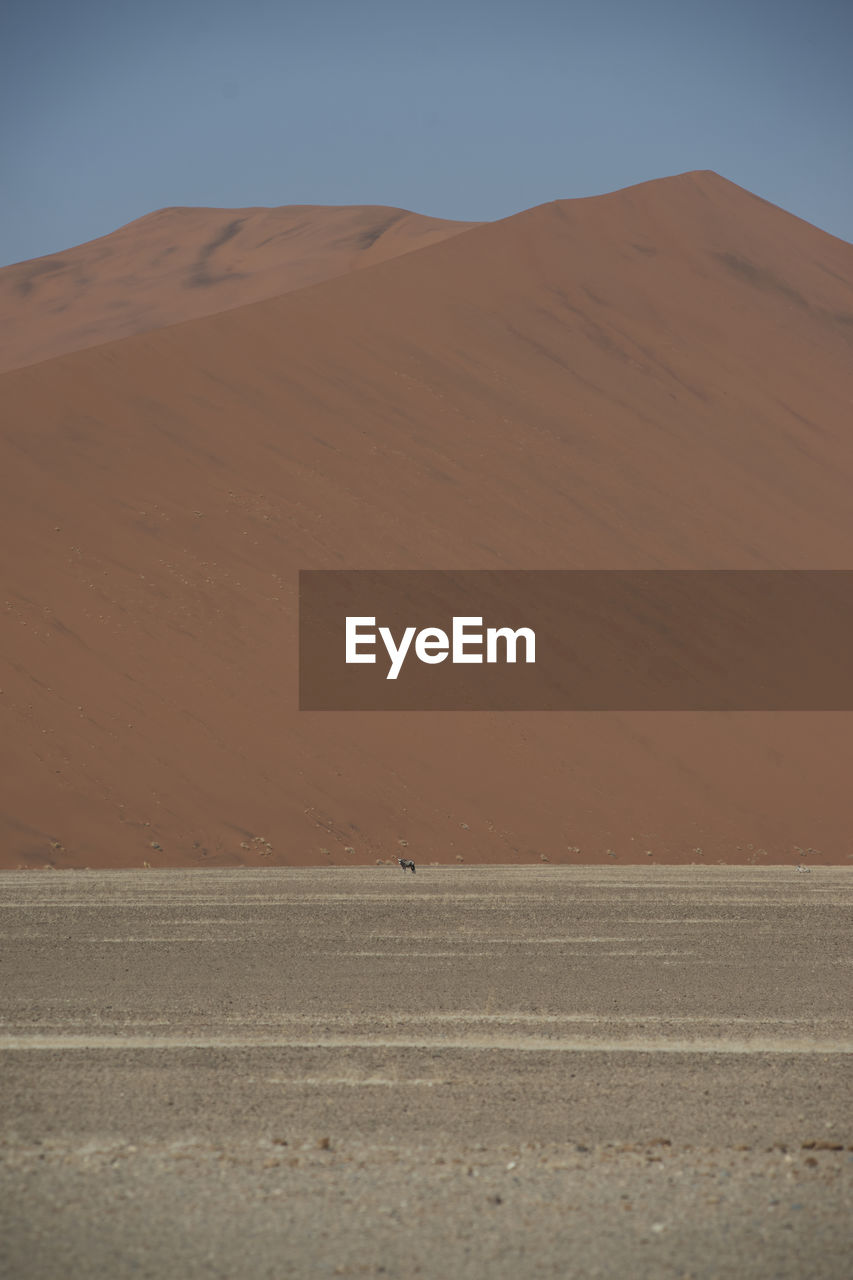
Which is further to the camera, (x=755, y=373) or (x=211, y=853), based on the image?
(x=755, y=373)

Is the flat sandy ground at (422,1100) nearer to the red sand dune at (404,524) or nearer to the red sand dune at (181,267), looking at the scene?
the red sand dune at (404,524)

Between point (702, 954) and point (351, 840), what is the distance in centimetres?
957

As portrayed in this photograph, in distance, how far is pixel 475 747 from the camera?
23.0 meters

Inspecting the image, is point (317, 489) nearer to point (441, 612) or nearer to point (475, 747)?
point (441, 612)

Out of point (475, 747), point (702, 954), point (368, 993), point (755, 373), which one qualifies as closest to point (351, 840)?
point (475, 747)

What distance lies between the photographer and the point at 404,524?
2756cm

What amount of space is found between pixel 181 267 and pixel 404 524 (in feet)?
180
